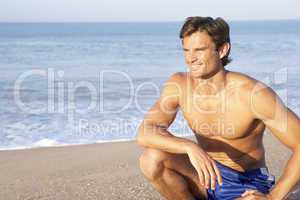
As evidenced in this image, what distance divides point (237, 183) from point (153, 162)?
0.51 metres

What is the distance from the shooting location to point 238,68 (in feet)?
52.7

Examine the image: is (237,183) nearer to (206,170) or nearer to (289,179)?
(289,179)

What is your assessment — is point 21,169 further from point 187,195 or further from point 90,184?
point 187,195

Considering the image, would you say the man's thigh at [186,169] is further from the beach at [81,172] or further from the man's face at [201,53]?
the beach at [81,172]

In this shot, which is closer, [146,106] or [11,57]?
[146,106]

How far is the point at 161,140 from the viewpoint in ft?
9.53

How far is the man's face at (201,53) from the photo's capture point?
118 inches

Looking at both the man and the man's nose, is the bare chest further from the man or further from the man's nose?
the man's nose

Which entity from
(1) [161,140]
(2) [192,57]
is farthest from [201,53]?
(1) [161,140]

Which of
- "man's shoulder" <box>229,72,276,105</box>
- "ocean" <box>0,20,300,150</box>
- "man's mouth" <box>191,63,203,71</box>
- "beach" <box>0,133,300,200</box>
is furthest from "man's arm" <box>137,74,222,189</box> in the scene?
"ocean" <box>0,20,300,150</box>

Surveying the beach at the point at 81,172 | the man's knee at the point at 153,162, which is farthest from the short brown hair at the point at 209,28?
the beach at the point at 81,172

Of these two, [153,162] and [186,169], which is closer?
[153,162]

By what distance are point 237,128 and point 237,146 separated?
142 mm

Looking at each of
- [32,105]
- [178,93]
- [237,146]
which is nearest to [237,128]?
[237,146]
